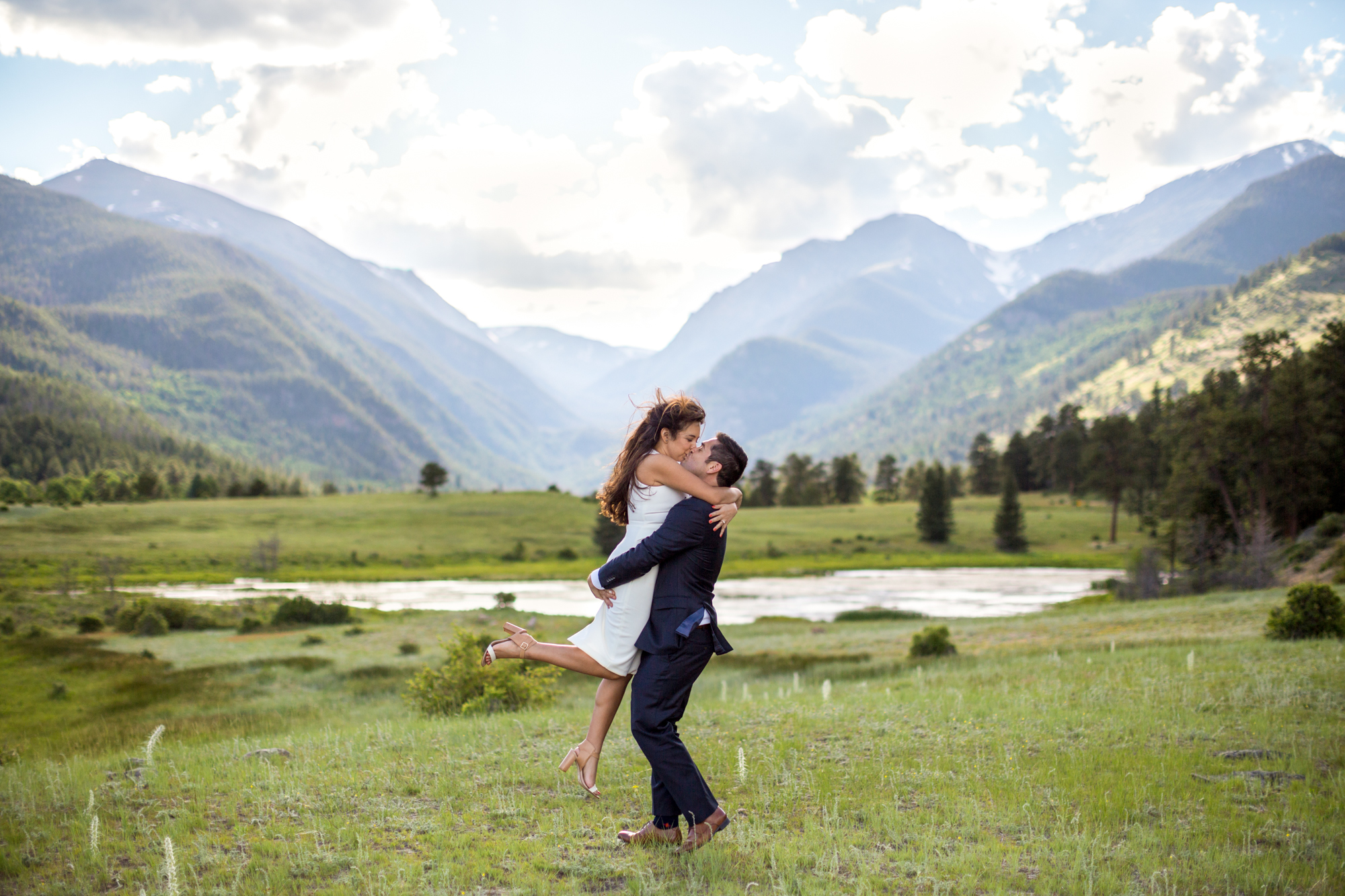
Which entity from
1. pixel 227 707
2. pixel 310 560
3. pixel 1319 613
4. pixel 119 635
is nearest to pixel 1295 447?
pixel 1319 613

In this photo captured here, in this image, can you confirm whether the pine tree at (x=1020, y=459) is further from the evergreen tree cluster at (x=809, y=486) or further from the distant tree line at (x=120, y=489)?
the distant tree line at (x=120, y=489)

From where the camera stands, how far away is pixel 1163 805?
6.39 metres

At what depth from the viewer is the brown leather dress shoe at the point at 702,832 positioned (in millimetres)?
5598

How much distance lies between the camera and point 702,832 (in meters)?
5.62

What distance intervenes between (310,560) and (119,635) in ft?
176

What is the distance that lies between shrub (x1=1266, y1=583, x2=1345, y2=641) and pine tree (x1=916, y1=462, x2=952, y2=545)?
87160mm

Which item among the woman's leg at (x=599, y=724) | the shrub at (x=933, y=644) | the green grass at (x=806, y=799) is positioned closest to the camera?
the green grass at (x=806, y=799)

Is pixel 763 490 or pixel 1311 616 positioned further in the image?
pixel 763 490

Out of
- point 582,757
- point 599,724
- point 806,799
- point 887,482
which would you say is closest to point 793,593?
point 806,799

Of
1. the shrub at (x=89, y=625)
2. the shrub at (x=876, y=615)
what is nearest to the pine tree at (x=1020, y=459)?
the shrub at (x=876, y=615)

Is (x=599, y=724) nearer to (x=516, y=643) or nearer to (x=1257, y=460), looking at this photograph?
(x=516, y=643)

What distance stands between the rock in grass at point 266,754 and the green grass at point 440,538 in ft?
185

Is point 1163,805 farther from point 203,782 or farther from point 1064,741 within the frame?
point 203,782

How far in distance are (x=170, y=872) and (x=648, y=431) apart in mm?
4218
